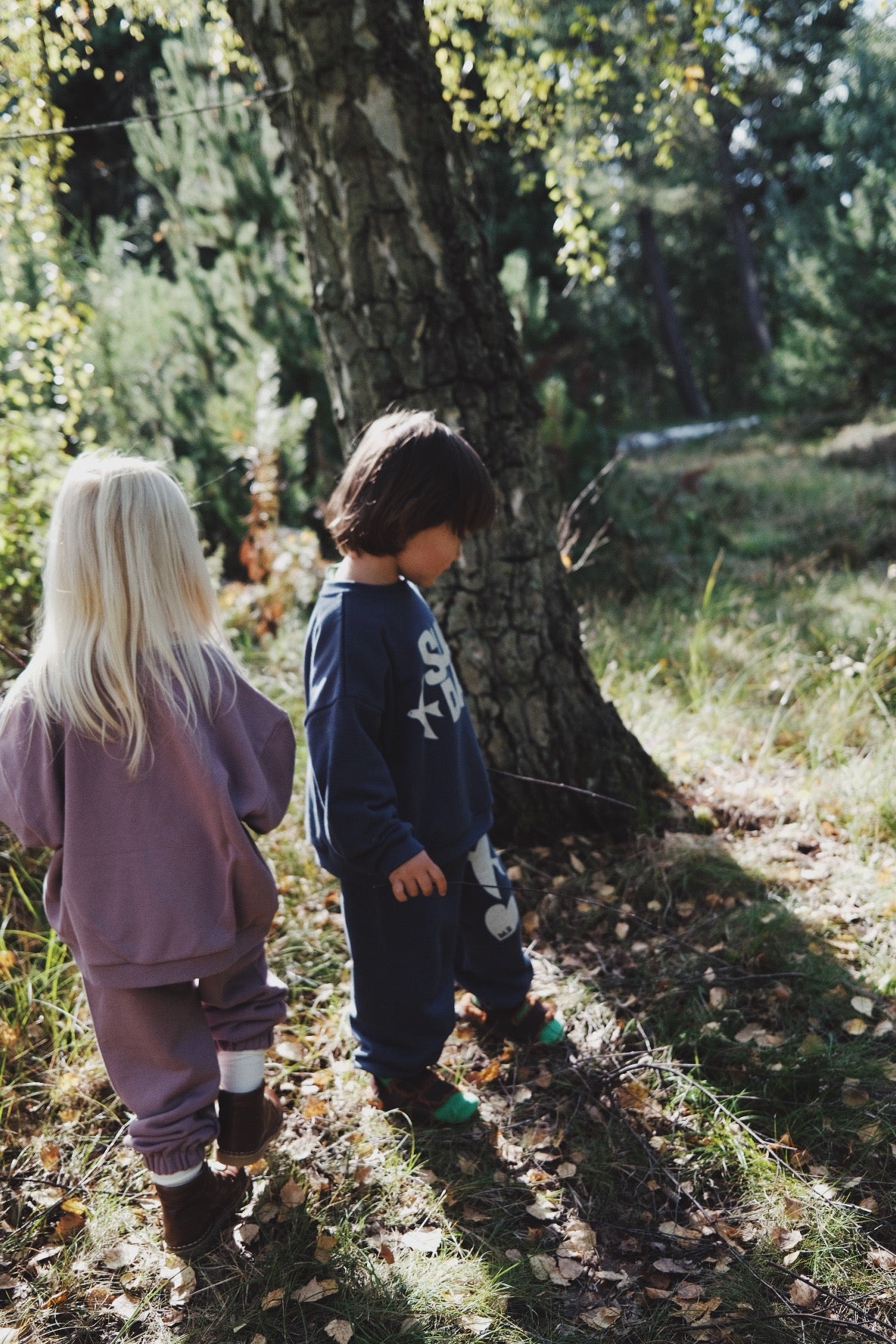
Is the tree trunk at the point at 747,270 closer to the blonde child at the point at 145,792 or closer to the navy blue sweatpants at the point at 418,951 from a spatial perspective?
the navy blue sweatpants at the point at 418,951

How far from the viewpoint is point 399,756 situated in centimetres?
211

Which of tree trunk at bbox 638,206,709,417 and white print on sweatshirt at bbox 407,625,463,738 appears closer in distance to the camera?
white print on sweatshirt at bbox 407,625,463,738

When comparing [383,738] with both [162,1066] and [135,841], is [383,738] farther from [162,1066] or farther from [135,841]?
[162,1066]

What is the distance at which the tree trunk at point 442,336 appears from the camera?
2.83 metres

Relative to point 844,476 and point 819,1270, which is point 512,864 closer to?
point 819,1270

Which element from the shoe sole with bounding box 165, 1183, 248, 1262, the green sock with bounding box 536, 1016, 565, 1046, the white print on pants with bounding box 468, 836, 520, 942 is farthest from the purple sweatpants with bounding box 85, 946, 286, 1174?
the green sock with bounding box 536, 1016, 565, 1046

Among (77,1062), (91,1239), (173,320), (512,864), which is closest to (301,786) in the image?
(512,864)

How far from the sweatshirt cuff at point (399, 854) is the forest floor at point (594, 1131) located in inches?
27.6

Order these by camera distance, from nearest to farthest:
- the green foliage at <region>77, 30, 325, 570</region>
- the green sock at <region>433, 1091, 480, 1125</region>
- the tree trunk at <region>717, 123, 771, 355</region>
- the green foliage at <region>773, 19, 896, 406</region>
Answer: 1. the green sock at <region>433, 1091, 480, 1125</region>
2. the green foliage at <region>77, 30, 325, 570</region>
3. the green foliage at <region>773, 19, 896, 406</region>
4. the tree trunk at <region>717, 123, 771, 355</region>

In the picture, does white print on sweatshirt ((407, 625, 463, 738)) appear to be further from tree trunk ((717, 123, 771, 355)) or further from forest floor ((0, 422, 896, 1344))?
tree trunk ((717, 123, 771, 355))

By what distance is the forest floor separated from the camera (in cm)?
184

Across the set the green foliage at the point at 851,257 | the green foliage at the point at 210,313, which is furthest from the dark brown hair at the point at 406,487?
the green foliage at the point at 851,257

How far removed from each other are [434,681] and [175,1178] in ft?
3.87

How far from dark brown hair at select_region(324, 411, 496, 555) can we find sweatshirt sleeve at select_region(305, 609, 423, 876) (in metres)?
0.20
